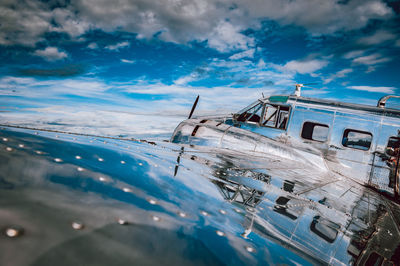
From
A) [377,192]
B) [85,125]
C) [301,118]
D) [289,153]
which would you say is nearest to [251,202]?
[289,153]

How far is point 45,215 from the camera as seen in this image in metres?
1.01

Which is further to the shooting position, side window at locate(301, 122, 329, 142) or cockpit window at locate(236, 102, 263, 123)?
cockpit window at locate(236, 102, 263, 123)

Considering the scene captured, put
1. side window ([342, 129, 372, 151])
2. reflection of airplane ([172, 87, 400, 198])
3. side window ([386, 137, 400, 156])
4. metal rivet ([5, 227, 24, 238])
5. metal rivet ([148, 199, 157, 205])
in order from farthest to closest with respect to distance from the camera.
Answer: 1. side window ([342, 129, 372, 151])
2. reflection of airplane ([172, 87, 400, 198])
3. side window ([386, 137, 400, 156])
4. metal rivet ([148, 199, 157, 205])
5. metal rivet ([5, 227, 24, 238])

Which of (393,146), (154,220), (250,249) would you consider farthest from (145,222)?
(393,146)

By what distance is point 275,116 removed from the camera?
332 inches

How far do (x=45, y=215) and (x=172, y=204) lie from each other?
87cm

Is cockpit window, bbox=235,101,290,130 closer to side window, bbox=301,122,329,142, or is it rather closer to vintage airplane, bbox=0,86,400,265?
side window, bbox=301,122,329,142

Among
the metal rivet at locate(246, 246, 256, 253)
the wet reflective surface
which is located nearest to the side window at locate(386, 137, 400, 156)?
the wet reflective surface

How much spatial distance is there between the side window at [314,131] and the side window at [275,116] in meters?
0.84

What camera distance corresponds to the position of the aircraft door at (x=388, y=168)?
21.4ft

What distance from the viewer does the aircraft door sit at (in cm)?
652

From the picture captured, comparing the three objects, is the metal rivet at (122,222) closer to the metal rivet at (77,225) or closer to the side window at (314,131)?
the metal rivet at (77,225)

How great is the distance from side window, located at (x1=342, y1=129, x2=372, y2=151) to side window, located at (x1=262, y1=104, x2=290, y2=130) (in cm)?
228

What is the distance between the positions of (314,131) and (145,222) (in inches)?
329
